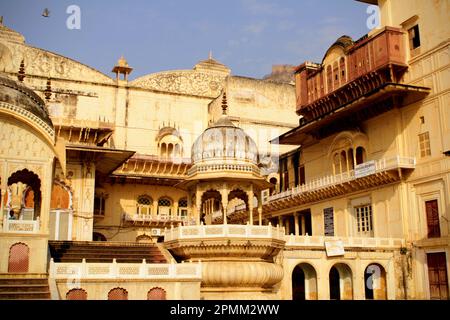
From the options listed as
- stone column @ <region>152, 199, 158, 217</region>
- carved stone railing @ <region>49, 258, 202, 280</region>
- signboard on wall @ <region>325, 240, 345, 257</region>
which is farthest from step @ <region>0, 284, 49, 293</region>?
stone column @ <region>152, 199, 158, 217</region>

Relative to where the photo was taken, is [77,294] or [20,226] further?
[20,226]

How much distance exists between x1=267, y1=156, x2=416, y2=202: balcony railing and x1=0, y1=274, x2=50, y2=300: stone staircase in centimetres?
1890

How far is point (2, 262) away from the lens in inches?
813

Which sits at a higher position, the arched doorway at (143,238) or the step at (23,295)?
the arched doorway at (143,238)

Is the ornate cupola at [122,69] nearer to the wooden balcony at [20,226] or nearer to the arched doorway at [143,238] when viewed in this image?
the arched doorway at [143,238]

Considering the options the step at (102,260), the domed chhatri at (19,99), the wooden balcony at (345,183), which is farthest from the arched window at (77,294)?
the wooden balcony at (345,183)

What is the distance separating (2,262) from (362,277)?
58.2ft

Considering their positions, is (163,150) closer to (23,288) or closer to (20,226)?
(20,226)

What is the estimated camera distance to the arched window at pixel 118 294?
20880mm

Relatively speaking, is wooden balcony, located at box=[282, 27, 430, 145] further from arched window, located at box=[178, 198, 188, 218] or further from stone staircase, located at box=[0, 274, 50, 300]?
stone staircase, located at box=[0, 274, 50, 300]

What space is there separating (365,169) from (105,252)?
15.4 m

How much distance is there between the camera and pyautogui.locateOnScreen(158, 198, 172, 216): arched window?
45.3m

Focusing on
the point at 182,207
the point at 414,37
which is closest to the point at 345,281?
the point at 414,37

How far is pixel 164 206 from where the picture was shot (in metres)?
45.6
